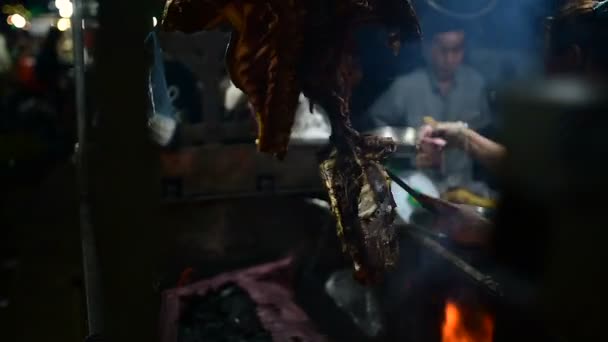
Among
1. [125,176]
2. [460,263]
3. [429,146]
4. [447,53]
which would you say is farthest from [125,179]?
[447,53]

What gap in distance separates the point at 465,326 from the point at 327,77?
1.74 m

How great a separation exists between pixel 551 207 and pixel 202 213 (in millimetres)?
4658

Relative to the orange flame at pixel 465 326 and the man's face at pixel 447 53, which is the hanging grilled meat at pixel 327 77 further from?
the man's face at pixel 447 53

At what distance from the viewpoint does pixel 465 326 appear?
342 cm

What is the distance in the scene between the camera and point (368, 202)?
2.94 metres

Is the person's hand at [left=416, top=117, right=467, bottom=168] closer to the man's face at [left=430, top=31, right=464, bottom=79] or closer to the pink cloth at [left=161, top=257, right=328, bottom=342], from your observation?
the pink cloth at [left=161, top=257, right=328, bottom=342]

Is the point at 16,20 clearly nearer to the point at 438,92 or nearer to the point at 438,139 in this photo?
the point at 438,92

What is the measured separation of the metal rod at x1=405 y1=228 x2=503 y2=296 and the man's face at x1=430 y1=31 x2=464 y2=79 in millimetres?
2666

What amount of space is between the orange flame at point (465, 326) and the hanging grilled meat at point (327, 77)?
749 millimetres

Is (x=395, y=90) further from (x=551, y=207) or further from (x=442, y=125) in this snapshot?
(x=551, y=207)

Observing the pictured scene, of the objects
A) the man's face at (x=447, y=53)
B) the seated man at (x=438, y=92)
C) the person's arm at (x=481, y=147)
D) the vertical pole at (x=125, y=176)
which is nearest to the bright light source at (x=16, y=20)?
the seated man at (x=438, y=92)

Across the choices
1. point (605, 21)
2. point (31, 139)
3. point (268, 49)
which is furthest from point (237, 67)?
point (31, 139)

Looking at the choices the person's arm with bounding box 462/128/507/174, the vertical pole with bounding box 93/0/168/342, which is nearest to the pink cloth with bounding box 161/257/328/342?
the person's arm with bounding box 462/128/507/174

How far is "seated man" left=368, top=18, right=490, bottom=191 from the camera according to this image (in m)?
5.88
